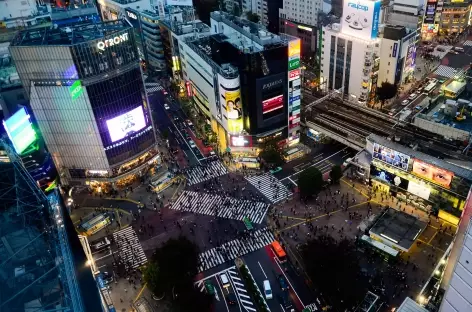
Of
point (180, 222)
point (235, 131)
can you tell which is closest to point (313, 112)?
point (235, 131)

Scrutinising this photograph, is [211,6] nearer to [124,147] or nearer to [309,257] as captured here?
[124,147]

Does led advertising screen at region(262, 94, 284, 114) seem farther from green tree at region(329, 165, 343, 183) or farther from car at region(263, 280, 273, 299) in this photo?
car at region(263, 280, 273, 299)

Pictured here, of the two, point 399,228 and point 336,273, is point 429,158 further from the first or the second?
point 336,273

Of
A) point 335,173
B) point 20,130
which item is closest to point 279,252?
point 335,173

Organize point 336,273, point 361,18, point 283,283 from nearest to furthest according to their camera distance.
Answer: point 336,273 → point 283,283 → point 361,18

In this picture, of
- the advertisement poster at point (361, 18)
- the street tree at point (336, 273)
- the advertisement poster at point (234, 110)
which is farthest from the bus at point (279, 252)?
the advertisement poster at point (361, 18)

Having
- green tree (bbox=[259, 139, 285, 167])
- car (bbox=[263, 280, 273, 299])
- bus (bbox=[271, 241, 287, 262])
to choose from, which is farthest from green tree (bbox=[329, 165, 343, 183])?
car (bbox=[263, 280, 273, 299])

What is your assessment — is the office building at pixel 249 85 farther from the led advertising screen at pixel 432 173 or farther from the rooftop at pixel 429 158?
the led advertising screen at pixel 432 173
